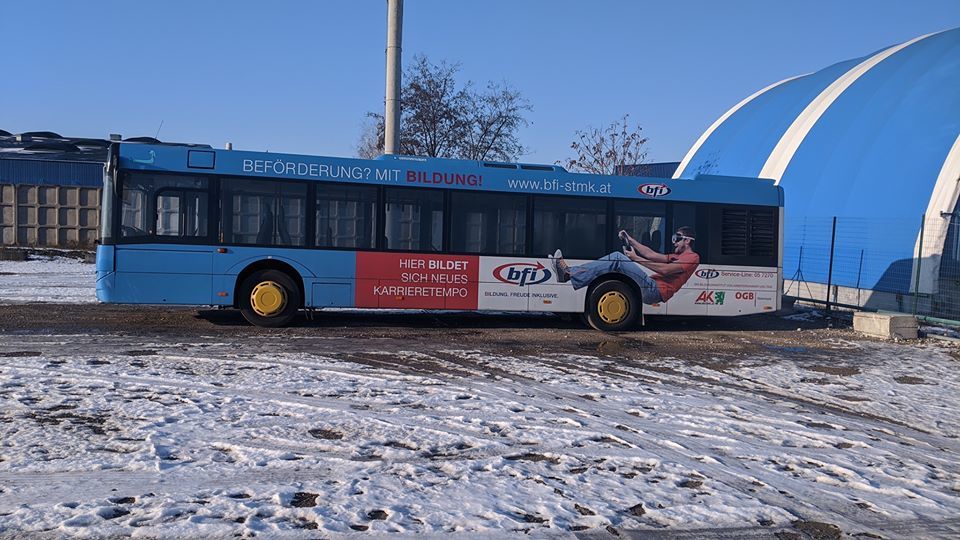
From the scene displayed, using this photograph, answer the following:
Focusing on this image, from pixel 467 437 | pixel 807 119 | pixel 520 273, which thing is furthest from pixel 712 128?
pixel 467 437

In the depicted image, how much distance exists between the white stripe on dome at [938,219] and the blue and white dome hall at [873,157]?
0.02m

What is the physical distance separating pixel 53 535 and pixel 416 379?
5046 millimetres

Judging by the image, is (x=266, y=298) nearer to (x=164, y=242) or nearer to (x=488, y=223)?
(x=164, y=242)

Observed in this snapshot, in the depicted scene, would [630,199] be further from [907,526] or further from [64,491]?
[64,491]

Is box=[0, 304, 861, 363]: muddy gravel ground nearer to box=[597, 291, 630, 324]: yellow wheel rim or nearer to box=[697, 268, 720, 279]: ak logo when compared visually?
box=[597, 291, 630, 324]: yellow wheel rim

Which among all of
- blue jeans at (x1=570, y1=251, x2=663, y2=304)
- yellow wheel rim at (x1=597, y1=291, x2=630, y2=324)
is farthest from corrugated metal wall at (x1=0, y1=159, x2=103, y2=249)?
yellow wheel rim at (x1=597, y1=291, x2=630, y2=324)

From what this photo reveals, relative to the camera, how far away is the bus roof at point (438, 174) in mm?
13047

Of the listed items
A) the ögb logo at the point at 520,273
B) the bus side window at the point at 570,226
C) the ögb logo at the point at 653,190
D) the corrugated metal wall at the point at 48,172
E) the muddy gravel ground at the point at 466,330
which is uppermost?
the corrugated metal wall at the point at 48,172

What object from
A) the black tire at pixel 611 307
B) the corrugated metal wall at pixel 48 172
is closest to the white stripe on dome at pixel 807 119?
the black tire at pixel 611 307

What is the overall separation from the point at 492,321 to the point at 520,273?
2011mm

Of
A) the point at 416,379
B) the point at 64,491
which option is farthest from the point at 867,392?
the point at 64,491

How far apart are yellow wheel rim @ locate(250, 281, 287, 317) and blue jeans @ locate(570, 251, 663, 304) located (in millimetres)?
5142

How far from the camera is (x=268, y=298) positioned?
43.3ft

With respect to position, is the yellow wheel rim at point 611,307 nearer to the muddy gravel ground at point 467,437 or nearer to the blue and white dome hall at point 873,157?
the muddy gravel ground at point 467,437
